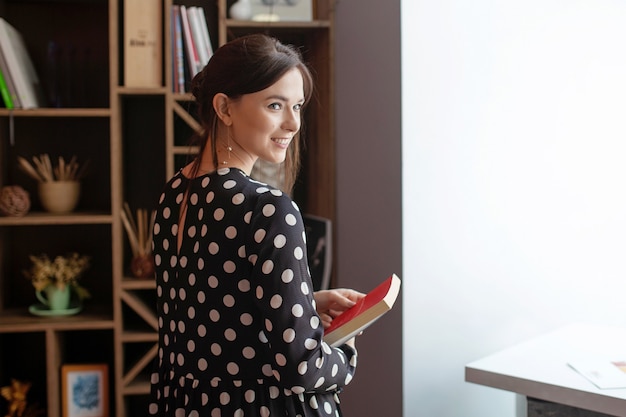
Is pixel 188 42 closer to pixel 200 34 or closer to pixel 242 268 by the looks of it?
pixel 200 34

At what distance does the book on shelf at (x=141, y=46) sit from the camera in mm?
2695

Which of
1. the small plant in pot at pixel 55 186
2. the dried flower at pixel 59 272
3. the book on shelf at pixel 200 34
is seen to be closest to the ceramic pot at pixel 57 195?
the small plant in pot at pixel 55 186

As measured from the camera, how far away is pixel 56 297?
2.79m

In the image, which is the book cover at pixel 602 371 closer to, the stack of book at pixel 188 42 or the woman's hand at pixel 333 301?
the woman's hand at pixel 333 301

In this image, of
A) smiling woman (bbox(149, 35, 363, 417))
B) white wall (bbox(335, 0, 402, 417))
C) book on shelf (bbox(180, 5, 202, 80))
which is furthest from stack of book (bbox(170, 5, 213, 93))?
smiling woman (bbox(149, 35, 363, 417))

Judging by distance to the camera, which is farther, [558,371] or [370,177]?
[370,177]

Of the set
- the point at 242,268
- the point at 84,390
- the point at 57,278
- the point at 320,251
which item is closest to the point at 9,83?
the point at 57,278

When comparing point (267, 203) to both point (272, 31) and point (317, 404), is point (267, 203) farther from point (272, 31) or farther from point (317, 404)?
point (272, 31)

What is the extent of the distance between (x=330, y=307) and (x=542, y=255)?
1182mm

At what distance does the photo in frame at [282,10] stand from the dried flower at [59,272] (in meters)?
1.13

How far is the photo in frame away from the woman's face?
1454mm

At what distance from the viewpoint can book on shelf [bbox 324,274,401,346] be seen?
126 cm

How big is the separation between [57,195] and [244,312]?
5.86 ft

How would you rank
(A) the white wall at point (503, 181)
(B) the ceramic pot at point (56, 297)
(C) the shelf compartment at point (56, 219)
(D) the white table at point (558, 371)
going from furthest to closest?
1. (B) the ceramic pot at point (56, 297)
2. (C) the shelf compartment at point (56, 219)
3. (A) the white wall at point (503, 181)
4. (D) the white table at point (558, 371)
